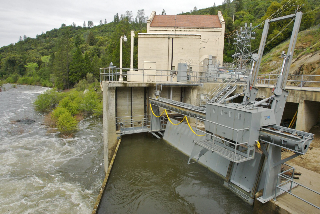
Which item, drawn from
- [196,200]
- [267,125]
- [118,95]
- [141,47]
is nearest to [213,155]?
[196,200]

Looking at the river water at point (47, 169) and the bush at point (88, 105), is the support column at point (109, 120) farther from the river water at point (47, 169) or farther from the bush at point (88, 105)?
the bush at point (88, 105)

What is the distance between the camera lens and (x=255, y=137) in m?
6.04

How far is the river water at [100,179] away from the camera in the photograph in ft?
25.2

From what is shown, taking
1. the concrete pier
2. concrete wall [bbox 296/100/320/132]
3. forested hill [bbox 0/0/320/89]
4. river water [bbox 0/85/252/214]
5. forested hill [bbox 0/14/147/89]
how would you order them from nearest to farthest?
river water [bbox 0/85/252/214], concrete wall [bbox 296/100/320/132], the concrete pier, forested hill [bbox 0/0/320/89], forested hill [bbox 0/14/147/89]

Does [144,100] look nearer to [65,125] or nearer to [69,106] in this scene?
[65,125]

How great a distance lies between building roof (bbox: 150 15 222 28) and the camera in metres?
24.9

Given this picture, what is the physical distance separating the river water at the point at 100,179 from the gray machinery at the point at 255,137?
855 millimetres

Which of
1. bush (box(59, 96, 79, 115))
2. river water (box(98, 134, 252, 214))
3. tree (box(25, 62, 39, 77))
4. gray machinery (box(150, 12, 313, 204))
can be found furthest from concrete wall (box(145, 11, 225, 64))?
tree (box(25, 62, 39, 77))

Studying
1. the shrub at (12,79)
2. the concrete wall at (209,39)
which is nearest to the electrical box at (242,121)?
the concrete wall at (209,39)

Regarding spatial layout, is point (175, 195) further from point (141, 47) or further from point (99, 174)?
point (141, 47)

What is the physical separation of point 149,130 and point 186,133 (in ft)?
9.66

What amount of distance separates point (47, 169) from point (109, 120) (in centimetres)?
697

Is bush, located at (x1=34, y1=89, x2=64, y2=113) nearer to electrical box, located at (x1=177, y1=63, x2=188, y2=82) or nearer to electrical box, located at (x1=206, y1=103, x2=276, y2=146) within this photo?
electrical box, located at (x1=177, y1=63, x2=188, y2=82)

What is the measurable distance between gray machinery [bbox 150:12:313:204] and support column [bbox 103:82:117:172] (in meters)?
6.22
